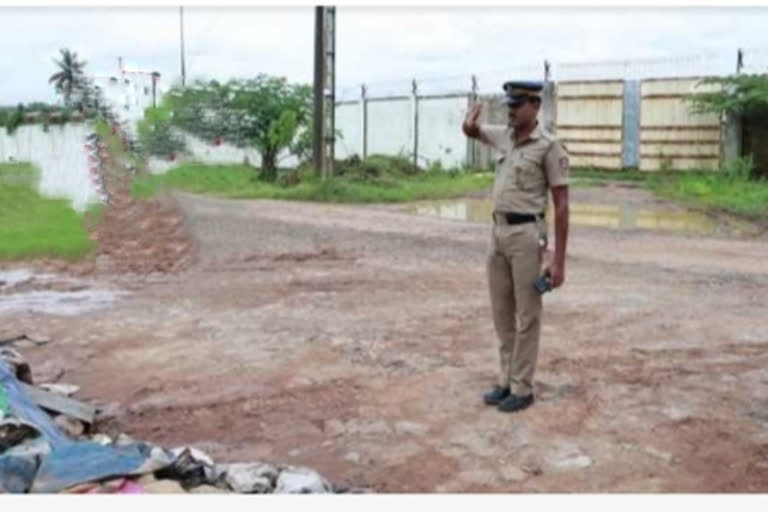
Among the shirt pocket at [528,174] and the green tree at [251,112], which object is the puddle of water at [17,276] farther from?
the green tree at [251,112]

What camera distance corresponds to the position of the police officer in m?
4.50

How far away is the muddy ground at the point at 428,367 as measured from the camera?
4.17 metres

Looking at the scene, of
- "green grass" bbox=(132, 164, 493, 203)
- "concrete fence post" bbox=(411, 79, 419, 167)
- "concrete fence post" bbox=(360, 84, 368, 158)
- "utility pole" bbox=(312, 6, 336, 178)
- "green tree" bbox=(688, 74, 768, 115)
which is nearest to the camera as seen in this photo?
"green grass" bbox=(132, 164, 493, 203)

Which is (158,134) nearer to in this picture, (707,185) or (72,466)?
(707,185)

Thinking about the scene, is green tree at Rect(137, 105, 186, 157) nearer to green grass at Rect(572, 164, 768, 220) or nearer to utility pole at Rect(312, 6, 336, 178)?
utility pole at Rect(312, 6, 336, 178)

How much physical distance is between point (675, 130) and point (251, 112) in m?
9.85

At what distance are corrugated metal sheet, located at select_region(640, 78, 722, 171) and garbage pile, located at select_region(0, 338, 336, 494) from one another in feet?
56.1

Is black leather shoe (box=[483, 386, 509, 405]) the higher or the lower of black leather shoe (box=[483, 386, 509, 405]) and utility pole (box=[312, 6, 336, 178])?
the lower

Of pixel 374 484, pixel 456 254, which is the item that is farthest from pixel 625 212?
pixel 374 484

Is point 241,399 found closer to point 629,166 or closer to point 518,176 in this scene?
point 518,176

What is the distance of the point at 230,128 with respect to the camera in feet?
75.8

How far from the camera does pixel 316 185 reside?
17547mm

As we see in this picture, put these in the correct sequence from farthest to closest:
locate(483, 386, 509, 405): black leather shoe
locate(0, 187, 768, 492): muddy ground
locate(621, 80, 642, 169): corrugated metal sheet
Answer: locate(621, 80, 642, 169): corrugated metal sheet, locate(483, 386, 509, 405): black leather shoe, locate(0, 187, 768, 492): muddy ground

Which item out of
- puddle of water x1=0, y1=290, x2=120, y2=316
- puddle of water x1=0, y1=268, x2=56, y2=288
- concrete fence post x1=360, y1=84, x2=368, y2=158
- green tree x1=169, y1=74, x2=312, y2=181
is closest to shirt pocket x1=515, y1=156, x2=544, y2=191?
puddle of water x1=0, y1=290, x2=120, y2=316
